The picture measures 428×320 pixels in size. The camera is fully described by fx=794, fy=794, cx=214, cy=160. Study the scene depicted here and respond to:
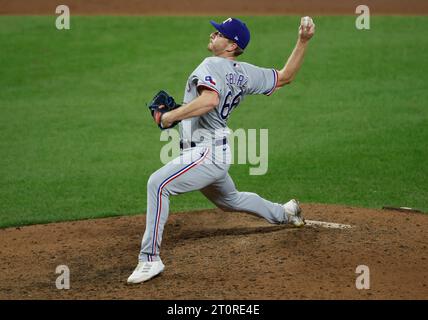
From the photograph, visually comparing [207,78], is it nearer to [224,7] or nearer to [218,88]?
[218,88]

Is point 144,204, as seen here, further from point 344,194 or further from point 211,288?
point 211,288

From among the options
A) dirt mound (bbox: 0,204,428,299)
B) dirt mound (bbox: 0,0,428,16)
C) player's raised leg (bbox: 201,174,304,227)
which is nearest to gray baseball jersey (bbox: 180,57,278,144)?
player's raised leg (bbox: 201,174,304,227)

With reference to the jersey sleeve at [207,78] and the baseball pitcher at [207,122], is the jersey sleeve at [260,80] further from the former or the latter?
the jersey sleeve at [207,78]

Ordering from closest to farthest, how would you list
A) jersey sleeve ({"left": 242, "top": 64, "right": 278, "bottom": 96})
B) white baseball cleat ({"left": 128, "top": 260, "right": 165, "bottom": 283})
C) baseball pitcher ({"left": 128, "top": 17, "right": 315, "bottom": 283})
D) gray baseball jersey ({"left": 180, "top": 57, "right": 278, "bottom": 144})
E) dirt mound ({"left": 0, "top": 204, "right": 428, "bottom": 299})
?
dirt mound ({"left": 0, "top": 204, "right": 428, "bottom": 299}), white baseball cleat ({"left": 128, "top": 260, "right": 165, "bottom": 283}), baseball pitcher ({"left": 128, "top": 17, "right": 315, "bottom": 283}), gray baseball jersey ({"left": 180, "top": 57, "right": 278, "bottom": 144}), jersey sleeve ({"left": 242, "top": 64, "right": 278, "bottom": 96})

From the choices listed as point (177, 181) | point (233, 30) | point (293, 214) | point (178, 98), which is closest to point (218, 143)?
point (177, 181)

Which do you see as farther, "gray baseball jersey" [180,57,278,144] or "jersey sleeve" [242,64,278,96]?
"jersey sleeve" [242,64,278,96]

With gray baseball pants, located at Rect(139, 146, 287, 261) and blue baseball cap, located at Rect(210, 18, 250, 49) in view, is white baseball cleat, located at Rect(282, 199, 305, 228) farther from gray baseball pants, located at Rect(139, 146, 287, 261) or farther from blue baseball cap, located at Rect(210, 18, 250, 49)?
blue baseball cap, located at Rect(210, 18, 250, 49)

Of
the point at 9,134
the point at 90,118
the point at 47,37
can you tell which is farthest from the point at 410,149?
the point at 47,37
